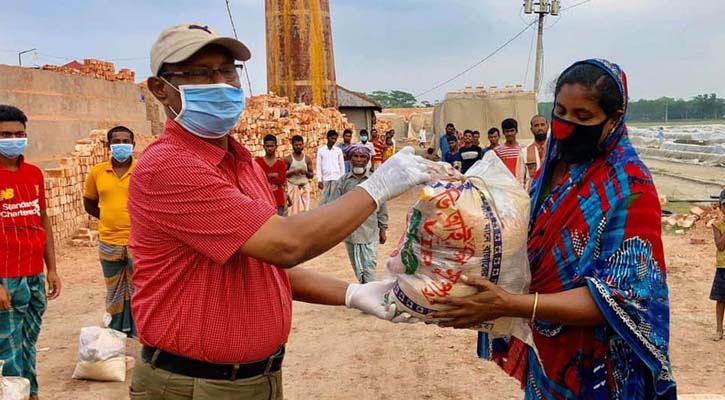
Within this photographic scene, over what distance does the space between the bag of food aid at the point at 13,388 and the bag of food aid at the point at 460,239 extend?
261 centimetres

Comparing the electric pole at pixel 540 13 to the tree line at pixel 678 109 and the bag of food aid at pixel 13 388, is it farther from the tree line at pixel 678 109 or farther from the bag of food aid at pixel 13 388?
the tree line at pixel 678 109

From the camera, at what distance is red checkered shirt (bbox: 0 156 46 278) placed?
4.30m

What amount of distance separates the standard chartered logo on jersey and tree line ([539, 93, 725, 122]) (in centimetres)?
9929

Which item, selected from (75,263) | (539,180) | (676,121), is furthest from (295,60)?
(676,121)

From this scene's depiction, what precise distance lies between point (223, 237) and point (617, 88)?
1.24m

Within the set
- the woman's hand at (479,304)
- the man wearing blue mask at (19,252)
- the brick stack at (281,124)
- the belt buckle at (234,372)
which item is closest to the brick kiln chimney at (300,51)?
the brick stack at (281,124)

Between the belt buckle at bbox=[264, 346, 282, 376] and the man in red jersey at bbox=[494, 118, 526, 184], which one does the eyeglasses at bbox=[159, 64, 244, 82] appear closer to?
the belt buckle at bbox=[264, 346, 282, 376]

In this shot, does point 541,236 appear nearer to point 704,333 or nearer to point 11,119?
point 11,119

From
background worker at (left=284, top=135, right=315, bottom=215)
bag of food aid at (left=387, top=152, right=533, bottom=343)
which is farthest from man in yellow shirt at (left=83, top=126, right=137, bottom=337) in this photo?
background worker at (left=284, top=135, right=315, bottom=215)

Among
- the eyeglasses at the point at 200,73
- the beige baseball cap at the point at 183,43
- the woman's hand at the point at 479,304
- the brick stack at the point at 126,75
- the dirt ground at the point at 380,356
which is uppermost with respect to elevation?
the brick stack at the point at 126,75

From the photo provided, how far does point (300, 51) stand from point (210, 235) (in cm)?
2030

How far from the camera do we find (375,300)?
2.33 metres

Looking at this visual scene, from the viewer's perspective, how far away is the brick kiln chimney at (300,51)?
69.6ft

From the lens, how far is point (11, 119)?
14.6 feet
